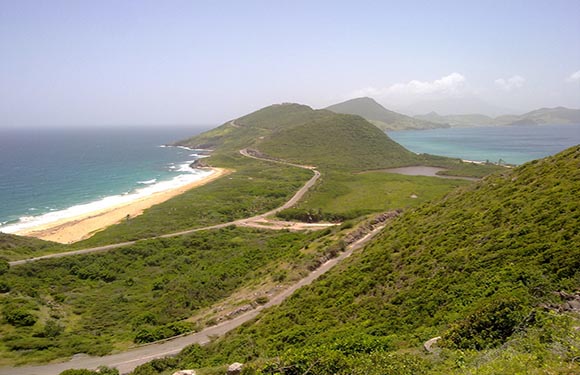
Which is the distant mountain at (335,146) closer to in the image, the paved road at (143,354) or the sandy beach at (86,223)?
the sandy beach at (86,223)

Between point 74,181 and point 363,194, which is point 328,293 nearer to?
point 363,194

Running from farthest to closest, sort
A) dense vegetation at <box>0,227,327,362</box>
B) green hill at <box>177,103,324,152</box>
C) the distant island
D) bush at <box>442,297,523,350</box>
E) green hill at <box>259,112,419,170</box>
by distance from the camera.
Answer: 1. green hill at <box>177,103,324,152</box>
2. green hill at <box>259,112,419,170</box>
3. dense vegetation at <box>0,227,327,362</box>
4. the distant island
5. bush at <box>442,297,523,350</box>

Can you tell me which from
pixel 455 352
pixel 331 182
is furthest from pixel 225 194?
pixel 455 352

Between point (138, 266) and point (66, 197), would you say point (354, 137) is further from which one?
point (138, 266)

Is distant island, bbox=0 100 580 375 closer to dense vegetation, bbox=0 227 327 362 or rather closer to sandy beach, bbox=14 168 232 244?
dense vegetation, bbox=0 227 327 362

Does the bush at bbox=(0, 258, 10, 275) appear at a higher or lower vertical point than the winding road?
higher

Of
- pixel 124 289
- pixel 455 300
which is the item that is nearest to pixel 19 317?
pixel 124 289

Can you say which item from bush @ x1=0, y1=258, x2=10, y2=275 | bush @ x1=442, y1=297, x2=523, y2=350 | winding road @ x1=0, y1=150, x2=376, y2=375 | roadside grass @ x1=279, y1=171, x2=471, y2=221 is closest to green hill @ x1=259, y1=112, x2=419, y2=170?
roadside grass @ x1=279, y1=171, x2=471, y2=221

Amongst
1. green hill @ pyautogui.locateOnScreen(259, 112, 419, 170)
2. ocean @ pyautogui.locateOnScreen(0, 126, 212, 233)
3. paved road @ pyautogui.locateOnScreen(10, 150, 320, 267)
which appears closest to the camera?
paved road @ pyautogui.locateOnScreen(10, 150, 320, 267)
